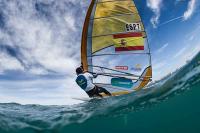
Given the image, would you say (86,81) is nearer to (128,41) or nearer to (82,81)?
(82,81)

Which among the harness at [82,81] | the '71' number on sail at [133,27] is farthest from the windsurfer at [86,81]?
the '71' number on sail at [133,27]

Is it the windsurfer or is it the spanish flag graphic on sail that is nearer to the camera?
the windsurfer

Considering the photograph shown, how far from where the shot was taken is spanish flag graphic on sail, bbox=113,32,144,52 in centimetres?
920

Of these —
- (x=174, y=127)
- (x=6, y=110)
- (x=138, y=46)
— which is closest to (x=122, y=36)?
(x=138, y=46)

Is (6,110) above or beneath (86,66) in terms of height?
beneath

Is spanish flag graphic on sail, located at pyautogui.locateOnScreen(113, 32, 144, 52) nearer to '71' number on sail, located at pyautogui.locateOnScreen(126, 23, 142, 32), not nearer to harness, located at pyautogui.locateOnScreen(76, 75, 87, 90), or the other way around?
'71' number on sail, located at pyautogui.locateOnScreen(126, 23, 142, 32)

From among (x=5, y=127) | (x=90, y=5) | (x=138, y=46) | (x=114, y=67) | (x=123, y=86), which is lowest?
(x=5, y=127)

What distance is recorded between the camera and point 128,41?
9.23 meters

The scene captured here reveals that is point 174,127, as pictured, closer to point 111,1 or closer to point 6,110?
point 6,110

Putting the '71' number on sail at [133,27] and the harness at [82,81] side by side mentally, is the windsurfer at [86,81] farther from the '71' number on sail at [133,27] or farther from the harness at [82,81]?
the '71' number on sail at [133,27]

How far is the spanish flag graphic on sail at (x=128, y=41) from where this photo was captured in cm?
920

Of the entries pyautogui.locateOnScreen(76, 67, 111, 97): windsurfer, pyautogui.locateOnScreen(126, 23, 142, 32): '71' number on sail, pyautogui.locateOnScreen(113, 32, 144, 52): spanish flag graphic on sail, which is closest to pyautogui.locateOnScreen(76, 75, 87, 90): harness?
pyautogui.locateOnScreen(76, 67, 111, 97): windsurfer

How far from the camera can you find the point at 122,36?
9258mm

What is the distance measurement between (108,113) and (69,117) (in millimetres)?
2155
